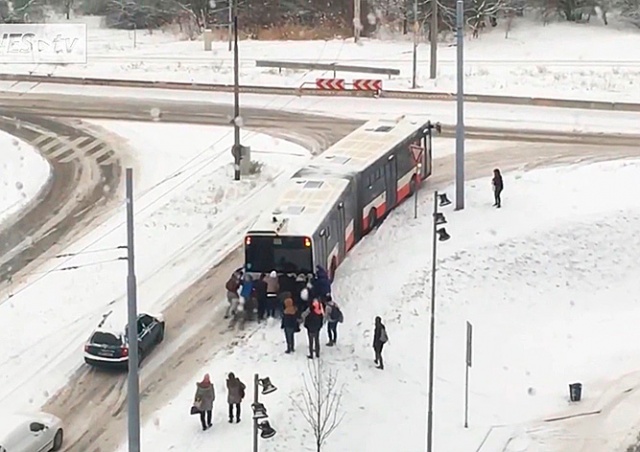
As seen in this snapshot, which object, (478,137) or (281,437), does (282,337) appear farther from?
(478,137)

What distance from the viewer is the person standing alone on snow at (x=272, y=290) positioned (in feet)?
94.2

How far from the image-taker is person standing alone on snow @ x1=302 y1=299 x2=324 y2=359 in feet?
86.7

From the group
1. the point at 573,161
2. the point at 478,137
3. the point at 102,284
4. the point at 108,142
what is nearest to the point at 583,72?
the point at 478,137

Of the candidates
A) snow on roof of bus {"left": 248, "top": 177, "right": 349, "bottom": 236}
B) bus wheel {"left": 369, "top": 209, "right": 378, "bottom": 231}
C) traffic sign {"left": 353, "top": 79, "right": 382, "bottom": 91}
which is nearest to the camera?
snow on roof of bus {"left": 248, "top": 177, "right": 349, "bottom": 236}

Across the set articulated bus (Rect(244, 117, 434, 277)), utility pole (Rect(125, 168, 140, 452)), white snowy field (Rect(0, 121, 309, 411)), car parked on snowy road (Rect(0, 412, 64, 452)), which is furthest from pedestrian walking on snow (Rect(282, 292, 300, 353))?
utility pole (Rect(125, 168, 140, 452))

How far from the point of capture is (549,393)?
89.3ft

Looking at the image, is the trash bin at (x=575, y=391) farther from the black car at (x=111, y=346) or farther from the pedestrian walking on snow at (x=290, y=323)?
the black car at (x=111, y=346)

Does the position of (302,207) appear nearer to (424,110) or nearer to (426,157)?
(426,157)

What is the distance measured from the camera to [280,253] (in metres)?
28.9

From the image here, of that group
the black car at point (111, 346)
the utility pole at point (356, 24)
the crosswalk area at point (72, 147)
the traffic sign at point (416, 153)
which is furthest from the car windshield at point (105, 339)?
the utility pole at point (356, 24)

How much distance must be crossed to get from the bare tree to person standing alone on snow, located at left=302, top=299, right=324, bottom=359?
0.31 metres

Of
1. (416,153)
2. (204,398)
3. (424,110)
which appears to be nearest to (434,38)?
(424,110)

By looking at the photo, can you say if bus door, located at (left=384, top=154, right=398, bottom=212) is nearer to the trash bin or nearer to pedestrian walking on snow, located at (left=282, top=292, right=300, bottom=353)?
pedestrian walking on snow, located at (left=282, top=292, right=300, bottom=353)

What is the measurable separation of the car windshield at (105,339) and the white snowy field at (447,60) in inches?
1152
